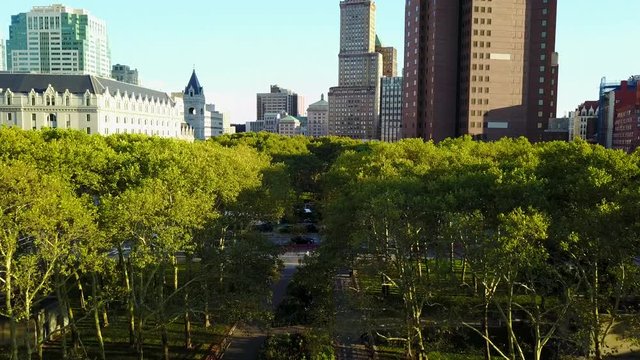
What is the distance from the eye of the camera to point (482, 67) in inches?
5143

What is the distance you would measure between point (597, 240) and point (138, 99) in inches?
5350

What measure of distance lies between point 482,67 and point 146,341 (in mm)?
113955

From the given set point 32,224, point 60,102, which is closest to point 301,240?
point 32,224

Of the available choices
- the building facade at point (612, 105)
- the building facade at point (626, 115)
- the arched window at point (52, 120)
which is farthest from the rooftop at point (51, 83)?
the building facade at point (612, 105)

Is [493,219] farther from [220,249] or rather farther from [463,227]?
[220,249]

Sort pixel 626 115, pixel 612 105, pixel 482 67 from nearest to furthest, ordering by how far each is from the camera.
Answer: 1. pixel 482 67
2. pixel 626 115
3. pixel 612 105

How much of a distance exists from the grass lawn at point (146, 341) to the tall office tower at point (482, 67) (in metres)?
106

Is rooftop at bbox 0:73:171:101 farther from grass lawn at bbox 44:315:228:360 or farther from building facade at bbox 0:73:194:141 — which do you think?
grass lawn at bbox 44:315:228:360

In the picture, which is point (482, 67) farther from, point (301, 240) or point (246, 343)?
point (246, 343)

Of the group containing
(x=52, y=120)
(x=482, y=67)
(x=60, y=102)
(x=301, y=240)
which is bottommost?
(x=301, y=240)

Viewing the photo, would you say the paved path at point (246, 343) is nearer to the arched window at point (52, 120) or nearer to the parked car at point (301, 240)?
the parked car at point (301, 240)

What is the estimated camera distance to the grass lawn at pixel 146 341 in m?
35.4

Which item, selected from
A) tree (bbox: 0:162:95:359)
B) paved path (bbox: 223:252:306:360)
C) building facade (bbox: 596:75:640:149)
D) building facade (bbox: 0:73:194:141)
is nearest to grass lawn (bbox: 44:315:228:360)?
A: paved path (bbox: 223:252:306:360)

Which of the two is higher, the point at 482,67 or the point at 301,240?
the point at 482,67
